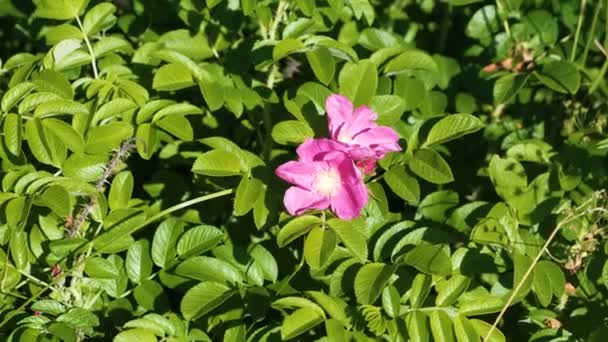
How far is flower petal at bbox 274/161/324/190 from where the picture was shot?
1537 millimetres

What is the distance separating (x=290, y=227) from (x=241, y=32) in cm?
70

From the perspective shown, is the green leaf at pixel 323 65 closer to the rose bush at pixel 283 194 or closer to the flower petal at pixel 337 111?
the rose bush at pixel 283 194

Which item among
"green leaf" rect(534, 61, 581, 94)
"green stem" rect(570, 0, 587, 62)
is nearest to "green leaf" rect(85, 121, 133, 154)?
"green leaf" rect(534, 61, 581, 94)

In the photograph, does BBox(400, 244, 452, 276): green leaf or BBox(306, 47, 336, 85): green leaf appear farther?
BBox(306, 47, 336, 85): green leaf

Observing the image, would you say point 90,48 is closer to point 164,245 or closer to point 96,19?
point 96,19

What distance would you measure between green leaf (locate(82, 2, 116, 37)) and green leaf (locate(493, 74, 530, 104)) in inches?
29.7

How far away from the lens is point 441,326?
5.04 feet

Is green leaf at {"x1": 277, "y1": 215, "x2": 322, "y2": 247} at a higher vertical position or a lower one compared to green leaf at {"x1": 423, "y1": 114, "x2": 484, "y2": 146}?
lower

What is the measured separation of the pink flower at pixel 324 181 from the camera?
1518 mm

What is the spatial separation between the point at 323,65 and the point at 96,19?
1.55ft

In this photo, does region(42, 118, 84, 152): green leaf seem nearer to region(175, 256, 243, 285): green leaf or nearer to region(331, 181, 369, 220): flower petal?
region(175, 256, 243, 285): green leaf

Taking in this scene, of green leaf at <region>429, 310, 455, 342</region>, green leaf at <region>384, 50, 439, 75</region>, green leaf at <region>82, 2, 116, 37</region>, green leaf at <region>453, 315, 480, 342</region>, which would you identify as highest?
green leaf at <region>82, 2, 116, 37</region>

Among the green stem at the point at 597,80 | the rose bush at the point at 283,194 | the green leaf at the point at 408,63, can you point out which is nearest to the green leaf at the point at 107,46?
the rose bush at the point at 283,194

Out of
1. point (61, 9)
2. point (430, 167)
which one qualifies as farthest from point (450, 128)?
point (61, 9)
